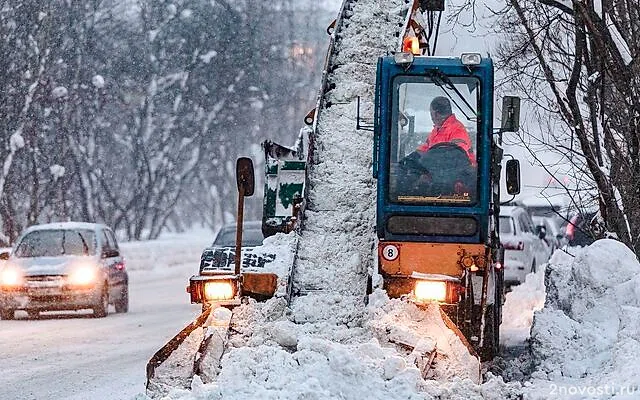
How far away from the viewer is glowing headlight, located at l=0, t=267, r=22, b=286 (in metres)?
19.6

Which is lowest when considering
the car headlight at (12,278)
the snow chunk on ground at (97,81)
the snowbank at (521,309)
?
the snowbank at (521,309)

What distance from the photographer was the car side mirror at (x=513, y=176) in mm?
11305

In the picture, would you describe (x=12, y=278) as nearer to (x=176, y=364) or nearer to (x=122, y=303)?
(x=122, y=303)

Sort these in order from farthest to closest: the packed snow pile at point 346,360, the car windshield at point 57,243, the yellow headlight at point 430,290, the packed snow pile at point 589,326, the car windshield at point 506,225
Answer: the car windshield at point 506,225
the car windshield at point 57,243
the packed snow pile at point 589,326
the yellow headlight at point 430,290
the packed snow pile at point 346,360

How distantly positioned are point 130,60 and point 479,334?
31.4 m

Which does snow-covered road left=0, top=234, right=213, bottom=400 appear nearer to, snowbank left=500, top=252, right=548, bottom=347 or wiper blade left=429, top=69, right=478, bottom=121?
wiper blade left=429, top=69, right=478, bottom=121

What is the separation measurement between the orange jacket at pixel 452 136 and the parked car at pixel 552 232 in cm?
1591

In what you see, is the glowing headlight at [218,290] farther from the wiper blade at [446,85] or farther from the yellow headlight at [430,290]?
the wiper blade at [446,85]

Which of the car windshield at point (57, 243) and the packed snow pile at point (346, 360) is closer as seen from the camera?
the packed snow pile at point (346, 360)

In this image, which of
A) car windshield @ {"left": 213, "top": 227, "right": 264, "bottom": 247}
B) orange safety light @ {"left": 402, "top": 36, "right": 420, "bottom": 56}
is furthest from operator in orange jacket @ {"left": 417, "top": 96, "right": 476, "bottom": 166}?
car windshield @ {"left": 213, "top": 227, "right": 264, "bottom": 247}

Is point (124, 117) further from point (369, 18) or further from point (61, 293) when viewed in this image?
point (369, 18)

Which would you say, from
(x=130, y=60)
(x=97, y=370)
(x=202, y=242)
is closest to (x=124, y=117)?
(x=130, y=60)

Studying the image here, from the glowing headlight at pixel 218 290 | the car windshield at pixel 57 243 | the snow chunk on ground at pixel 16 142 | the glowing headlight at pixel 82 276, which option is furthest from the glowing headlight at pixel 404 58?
the snow chunk on ground at pixel 16 142

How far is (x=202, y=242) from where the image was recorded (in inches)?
1838
